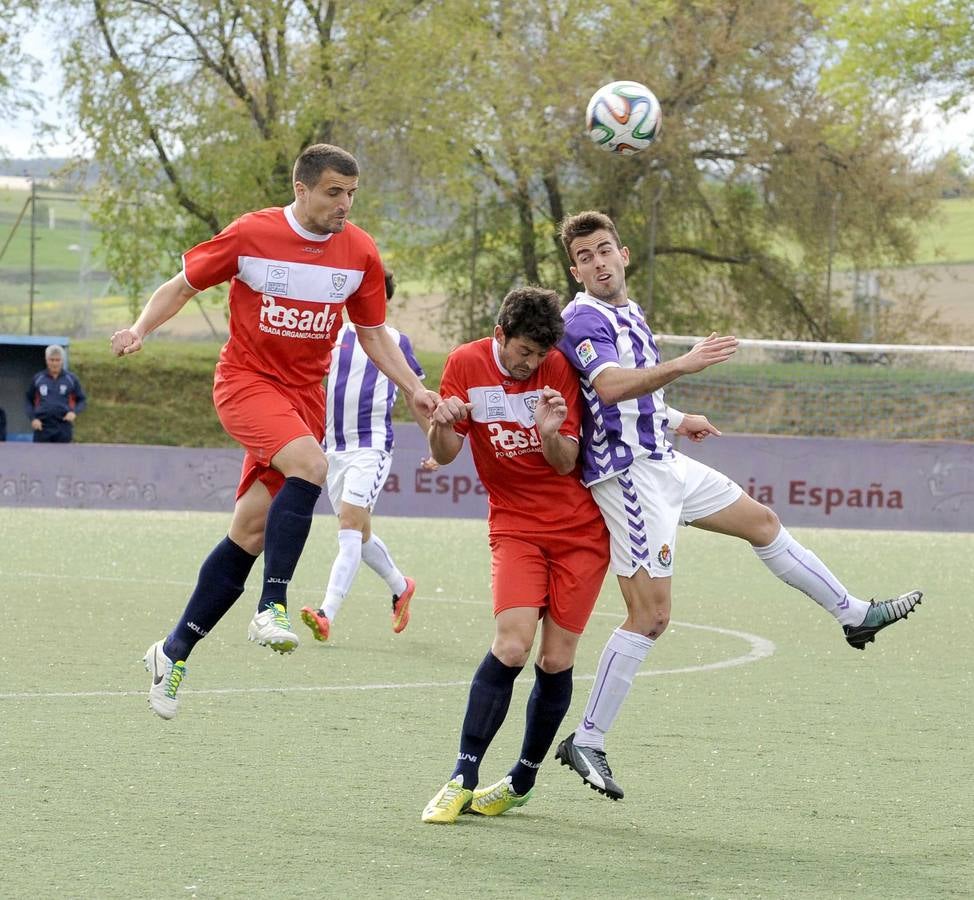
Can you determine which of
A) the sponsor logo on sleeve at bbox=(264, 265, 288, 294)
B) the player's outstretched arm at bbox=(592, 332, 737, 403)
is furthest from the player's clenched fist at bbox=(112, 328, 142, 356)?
the player's outstretched arm at bbox=(592, 332, 737, 403)

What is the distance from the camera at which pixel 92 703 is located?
24.5 ft

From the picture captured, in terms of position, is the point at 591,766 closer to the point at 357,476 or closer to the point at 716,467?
the point at 357,476

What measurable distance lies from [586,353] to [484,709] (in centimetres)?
124

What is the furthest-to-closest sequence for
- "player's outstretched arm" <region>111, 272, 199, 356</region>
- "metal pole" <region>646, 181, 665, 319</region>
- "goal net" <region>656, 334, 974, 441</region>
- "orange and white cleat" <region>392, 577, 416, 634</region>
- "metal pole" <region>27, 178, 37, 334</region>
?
"metal pole" <region>646, 181, 665, 319</region> → "metal pole" <region>27, 178, 37, 334</region> → "goal net" <region>656, 334, 974, 441</region> → "orange and white cleat" <region>392, 577, 416, 634</region> → "player's outstretched arm" <region>111, 272, 199, 356</region>

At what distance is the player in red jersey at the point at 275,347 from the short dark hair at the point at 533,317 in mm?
922

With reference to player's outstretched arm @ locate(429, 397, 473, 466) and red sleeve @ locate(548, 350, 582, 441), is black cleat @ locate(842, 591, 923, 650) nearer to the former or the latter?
red sleeve @ locate(548, 350, 582, 441)

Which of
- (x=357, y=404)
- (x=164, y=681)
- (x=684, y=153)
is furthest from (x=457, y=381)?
(x=684, y=153)

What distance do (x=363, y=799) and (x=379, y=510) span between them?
16.1 metres

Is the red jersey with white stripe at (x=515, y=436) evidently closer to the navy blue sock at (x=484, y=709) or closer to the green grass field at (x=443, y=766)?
the navy blue sock at (x=484, y=709)

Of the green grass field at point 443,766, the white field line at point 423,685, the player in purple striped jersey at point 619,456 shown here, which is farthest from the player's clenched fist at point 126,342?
the white field line at point 423,685

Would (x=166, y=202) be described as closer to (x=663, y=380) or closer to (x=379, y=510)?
(x=379, y=510)

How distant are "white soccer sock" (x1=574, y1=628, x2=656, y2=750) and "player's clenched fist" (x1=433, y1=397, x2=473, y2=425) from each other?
102cm

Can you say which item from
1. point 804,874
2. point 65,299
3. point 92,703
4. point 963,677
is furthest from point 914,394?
point 804,874

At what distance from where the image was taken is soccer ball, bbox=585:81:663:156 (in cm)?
805
